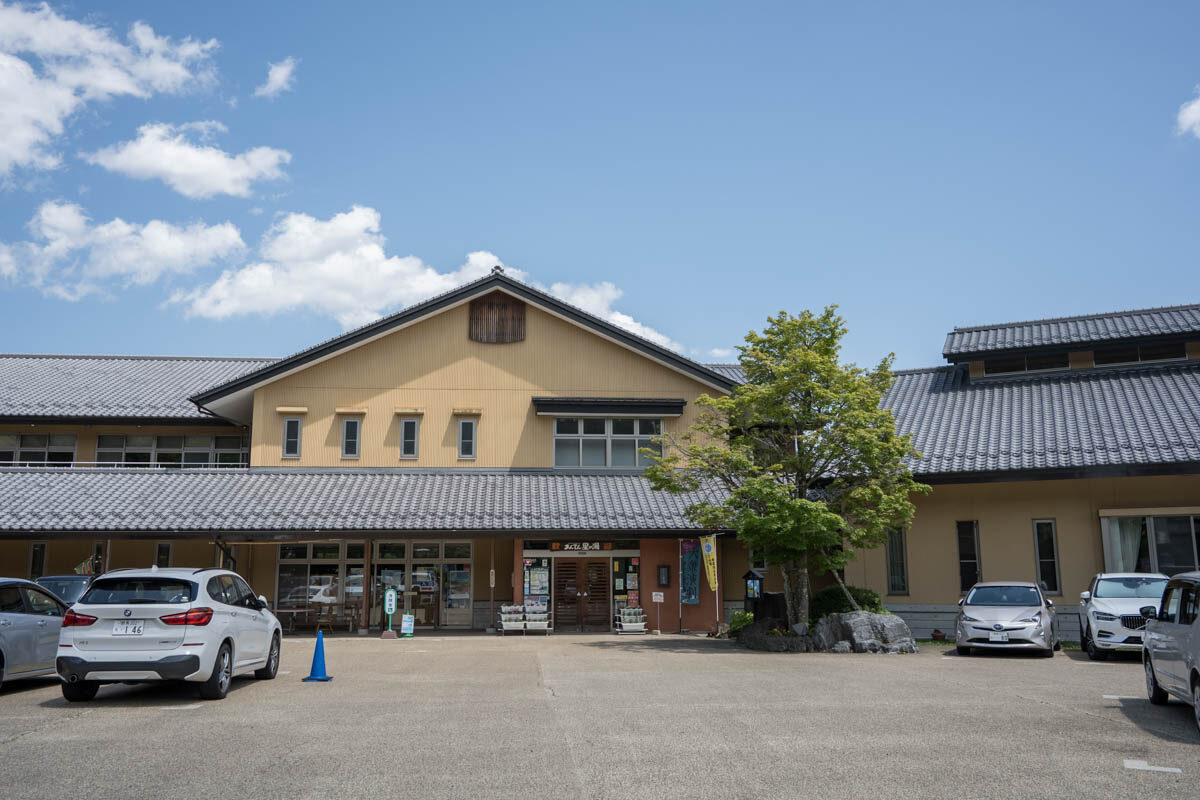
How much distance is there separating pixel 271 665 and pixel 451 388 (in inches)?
533

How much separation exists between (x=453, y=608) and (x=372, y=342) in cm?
757

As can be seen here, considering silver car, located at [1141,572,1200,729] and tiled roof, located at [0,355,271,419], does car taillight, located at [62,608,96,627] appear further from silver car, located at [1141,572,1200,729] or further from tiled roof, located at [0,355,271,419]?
tiled roof, located at [0,355,271,419]

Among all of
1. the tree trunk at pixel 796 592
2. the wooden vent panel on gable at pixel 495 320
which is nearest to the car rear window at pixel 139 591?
the tree trunk at pixel 796 592

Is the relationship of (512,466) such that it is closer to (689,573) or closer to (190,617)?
(689,573)

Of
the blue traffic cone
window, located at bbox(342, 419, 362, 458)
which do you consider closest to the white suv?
the blue traffic cone

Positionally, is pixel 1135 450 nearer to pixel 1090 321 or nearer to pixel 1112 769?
pixel 1090 321

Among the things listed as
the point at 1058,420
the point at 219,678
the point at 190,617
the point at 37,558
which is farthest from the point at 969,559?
the point at 37,558

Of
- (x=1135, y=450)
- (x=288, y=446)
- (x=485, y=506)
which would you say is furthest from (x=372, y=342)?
(x=1135, y=450)

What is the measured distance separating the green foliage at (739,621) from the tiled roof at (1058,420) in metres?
5.33

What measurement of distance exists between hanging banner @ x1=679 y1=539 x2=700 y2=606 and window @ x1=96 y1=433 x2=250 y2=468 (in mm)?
12923

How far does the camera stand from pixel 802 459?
21.2m

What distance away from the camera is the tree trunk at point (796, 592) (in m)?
21.3

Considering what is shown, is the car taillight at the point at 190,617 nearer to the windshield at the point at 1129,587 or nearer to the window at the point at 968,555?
the windshield at the point at 1129,587

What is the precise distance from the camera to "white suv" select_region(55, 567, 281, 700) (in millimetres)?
11719
